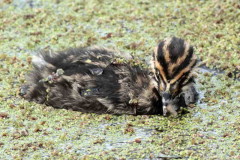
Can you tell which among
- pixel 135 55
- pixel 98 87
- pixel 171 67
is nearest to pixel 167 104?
pixel 171 67

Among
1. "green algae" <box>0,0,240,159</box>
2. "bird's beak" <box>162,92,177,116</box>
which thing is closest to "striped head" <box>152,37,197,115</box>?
"bird's beak" <box>162,92,177,116</box>

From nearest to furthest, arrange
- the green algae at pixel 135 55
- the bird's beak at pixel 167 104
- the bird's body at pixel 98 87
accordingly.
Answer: the green algae at pixel 135 55, the bird's beak at pixel 167 104, the bird's body at pixel 98 87

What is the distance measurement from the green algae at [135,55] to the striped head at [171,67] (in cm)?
39

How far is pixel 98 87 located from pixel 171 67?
3.46ft

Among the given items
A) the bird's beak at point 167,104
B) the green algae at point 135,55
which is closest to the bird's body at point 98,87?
the bird's beak at point 167,104

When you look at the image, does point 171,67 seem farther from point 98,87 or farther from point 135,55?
point 135,55

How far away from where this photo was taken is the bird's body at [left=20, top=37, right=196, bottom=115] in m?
7.13

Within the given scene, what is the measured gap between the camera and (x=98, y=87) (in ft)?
23.8

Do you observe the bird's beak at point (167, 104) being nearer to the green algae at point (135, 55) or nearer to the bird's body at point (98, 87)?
the bird's body at point (98, 87)

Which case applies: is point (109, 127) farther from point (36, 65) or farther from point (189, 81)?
point (36, 65)

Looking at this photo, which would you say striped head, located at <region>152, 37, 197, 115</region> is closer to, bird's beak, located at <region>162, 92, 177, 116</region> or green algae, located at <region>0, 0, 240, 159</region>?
bird's beak, located at <region>162, 92, 177, 116</region>

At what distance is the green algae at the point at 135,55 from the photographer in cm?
621

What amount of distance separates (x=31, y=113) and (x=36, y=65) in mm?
974

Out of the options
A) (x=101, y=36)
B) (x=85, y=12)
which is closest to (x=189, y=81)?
(x=101, y=36)
